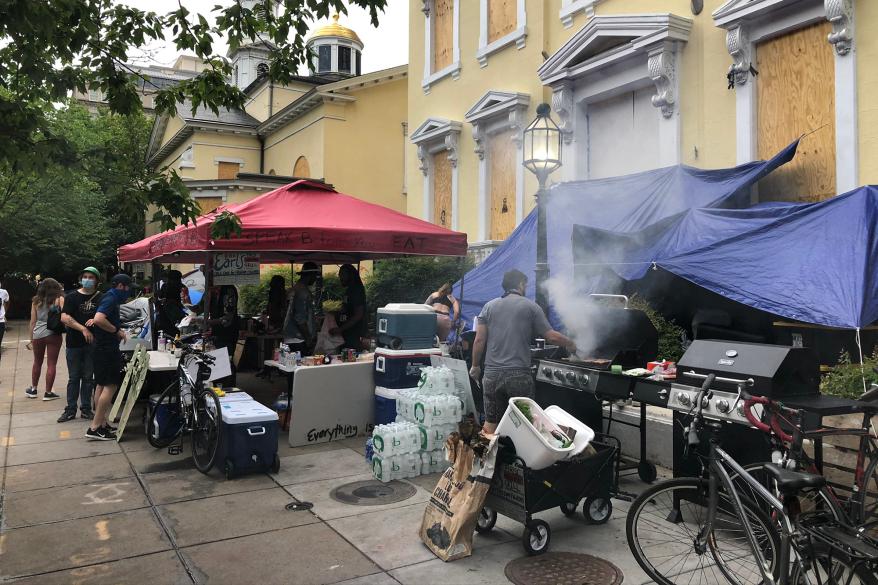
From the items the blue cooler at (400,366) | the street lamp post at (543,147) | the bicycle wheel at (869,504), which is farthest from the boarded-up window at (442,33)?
the bicycle wheel at (869,504)

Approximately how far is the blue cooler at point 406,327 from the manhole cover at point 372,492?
1990 mm

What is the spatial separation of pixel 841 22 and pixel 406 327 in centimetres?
644

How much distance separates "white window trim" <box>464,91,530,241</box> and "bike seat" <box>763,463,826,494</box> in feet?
32.7

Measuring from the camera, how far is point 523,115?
1306 centimetres

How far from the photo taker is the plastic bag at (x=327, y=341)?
30.7ft

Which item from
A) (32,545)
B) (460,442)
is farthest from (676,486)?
(32,545)

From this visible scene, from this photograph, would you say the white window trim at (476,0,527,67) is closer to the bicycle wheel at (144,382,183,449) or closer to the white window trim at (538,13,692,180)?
the white window trim at (538,13,692,180)

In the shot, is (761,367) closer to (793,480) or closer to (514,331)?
(793,480)

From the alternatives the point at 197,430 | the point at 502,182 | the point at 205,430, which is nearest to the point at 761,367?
the point at 205,430

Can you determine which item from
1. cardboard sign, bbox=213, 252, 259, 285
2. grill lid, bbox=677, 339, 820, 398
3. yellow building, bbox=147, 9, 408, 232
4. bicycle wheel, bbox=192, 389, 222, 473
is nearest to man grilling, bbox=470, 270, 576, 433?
grill lid, bbox=677, 339, 820, 398

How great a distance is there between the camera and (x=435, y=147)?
1605 centimetres

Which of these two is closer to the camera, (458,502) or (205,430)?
(458,502)

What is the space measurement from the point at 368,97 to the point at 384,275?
1316 cm

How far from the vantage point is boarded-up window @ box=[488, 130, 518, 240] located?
13547 mm
